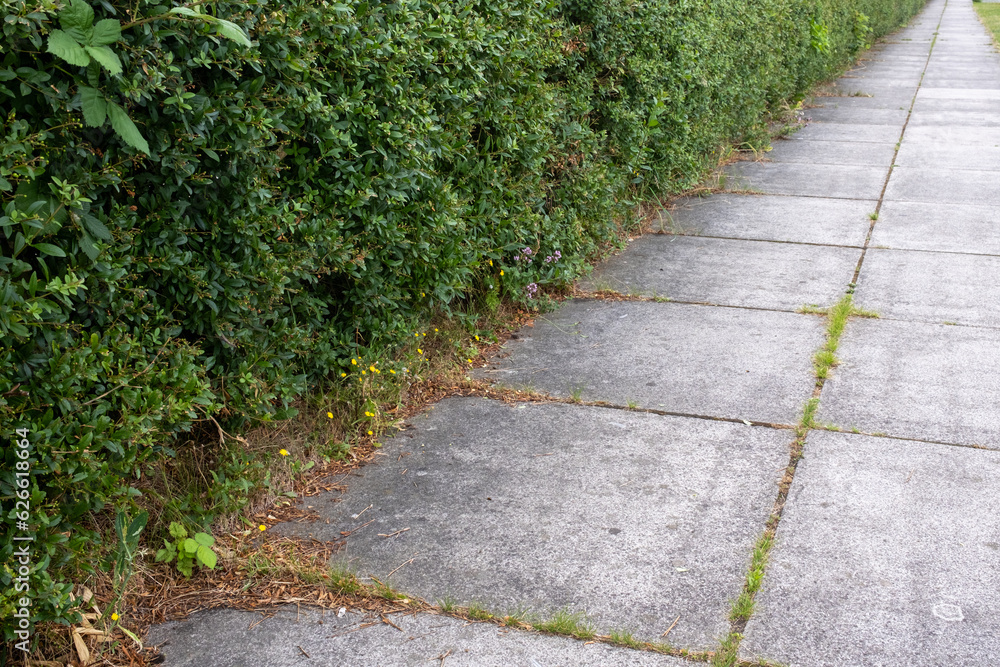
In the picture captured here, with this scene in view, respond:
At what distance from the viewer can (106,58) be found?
7.52 ft

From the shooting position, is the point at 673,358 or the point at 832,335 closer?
the point at 673,358

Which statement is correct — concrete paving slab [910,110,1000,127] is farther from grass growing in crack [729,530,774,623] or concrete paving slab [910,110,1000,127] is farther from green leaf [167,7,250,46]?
green leaf [167,7,250,46]

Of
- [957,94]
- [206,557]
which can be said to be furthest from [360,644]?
[957,94]

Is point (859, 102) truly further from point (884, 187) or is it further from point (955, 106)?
point (884, 187)

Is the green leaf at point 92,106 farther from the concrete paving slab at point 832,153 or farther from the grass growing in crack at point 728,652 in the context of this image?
the concrete paving slab at point 832,153

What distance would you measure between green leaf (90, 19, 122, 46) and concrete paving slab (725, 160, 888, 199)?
618cm

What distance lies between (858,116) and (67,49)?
410 inches

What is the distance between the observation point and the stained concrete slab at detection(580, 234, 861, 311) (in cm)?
538

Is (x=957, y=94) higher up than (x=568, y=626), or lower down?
higher up

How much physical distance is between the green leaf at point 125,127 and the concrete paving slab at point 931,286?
13.2 feet

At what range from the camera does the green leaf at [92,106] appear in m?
2.39

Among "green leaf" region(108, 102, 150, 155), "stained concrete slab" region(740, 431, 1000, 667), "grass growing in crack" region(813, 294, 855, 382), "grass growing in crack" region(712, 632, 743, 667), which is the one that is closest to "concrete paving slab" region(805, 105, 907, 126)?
"grass growing in crack" region(813, 294, 855, 382)

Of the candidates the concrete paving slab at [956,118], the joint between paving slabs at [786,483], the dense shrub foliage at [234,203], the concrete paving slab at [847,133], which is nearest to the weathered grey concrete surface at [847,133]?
the concrete paving slab at [847,133]

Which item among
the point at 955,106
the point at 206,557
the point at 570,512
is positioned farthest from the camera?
the point at 955,106
